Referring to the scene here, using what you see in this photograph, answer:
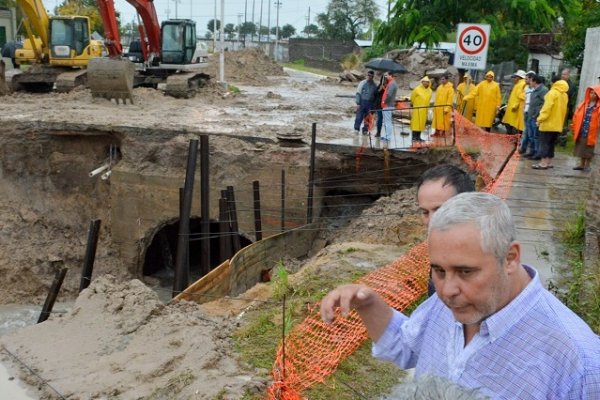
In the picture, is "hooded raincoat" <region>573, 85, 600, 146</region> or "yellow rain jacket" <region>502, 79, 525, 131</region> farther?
"yellow rain jacket" <region>502, 79, 525, 131</region>

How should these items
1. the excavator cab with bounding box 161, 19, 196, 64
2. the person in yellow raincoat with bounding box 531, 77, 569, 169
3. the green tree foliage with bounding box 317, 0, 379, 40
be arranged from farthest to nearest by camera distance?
the green tree foliage with bounding box 317, 0, 379, 40 → the excavator cab with bounding box 161, 19, 196, 64 → the person in yellow raincoat with bounding box 531, 77, 569, 169

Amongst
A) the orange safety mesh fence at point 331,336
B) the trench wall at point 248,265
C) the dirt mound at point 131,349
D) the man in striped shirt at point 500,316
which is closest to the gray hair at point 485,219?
the man in striped shirt at point 500,316

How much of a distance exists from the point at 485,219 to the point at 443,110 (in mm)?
Answer: 11359

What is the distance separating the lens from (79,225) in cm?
1448

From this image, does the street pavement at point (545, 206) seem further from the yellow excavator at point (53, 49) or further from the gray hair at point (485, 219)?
the yellow excavator at point (53, 49)

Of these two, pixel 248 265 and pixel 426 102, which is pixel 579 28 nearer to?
pixel 426 102

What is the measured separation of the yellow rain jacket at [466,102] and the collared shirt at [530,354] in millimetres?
11758

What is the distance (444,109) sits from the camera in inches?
496

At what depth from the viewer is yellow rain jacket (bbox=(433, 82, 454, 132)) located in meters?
12.7

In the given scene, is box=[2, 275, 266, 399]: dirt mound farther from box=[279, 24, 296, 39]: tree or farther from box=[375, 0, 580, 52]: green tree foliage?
box=[279, 24, 296, 39]: tree

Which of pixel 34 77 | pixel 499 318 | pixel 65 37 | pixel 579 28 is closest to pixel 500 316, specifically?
pixel 499 318

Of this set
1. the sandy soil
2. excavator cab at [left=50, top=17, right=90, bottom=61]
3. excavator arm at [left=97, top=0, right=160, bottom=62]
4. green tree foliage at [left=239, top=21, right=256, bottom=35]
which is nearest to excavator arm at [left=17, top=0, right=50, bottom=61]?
excavator cab at [left=50, top=17, right=90, bottom=61]

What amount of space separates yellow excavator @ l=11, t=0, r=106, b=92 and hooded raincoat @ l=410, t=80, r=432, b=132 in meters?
10.7

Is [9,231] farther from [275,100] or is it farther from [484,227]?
[484,227]
